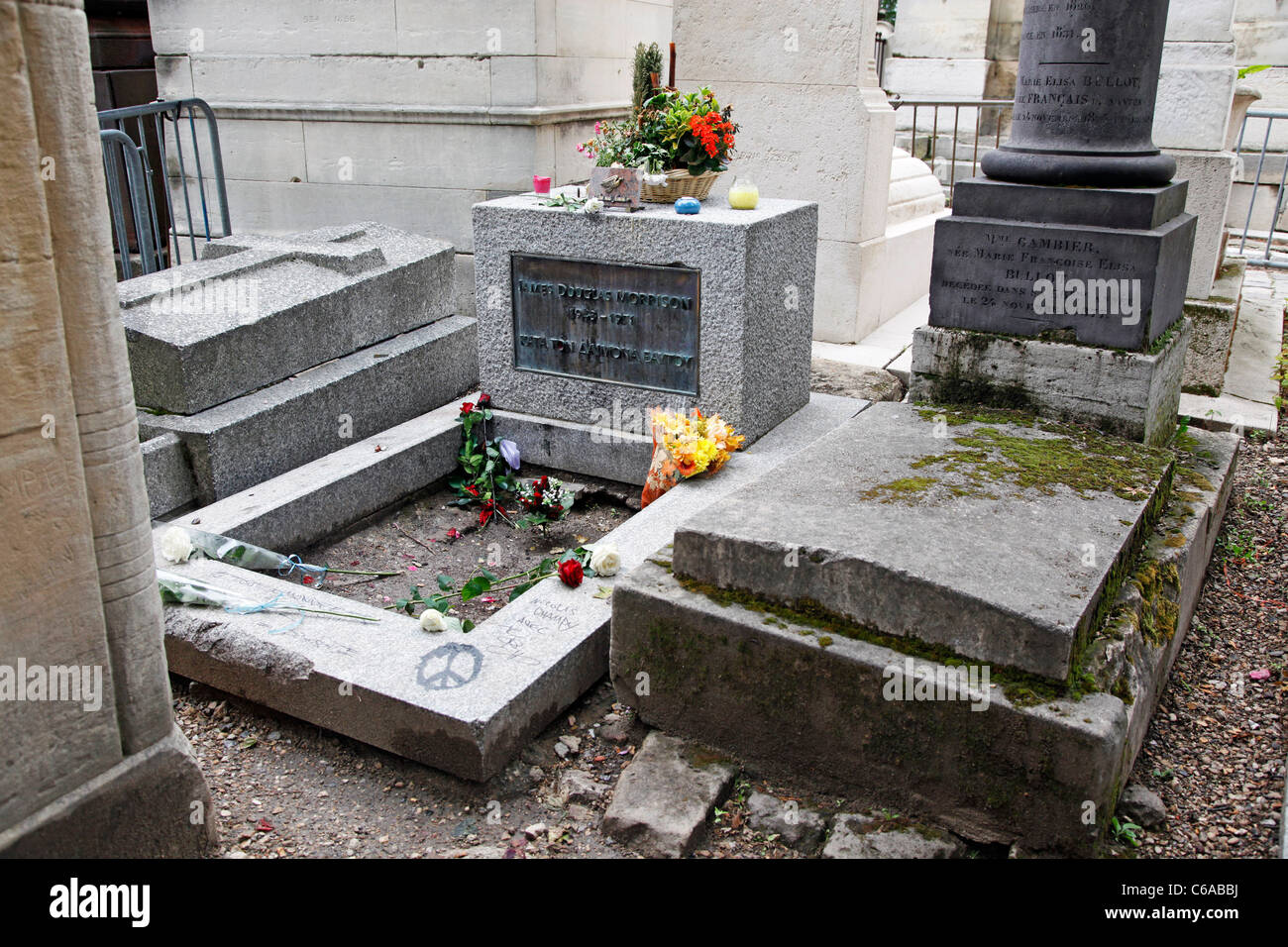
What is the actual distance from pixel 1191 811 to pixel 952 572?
1146 millimetres

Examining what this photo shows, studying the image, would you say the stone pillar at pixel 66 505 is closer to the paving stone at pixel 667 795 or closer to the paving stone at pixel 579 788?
the paving stone at pixel 579 788

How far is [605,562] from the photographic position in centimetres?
412

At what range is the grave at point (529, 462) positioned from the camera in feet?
11.5

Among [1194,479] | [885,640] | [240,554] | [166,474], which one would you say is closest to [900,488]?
[885,640]

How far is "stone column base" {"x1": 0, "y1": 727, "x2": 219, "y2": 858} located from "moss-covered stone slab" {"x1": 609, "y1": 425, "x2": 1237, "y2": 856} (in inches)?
54.3

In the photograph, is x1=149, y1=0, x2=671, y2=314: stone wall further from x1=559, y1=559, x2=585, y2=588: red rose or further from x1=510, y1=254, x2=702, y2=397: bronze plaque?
x1=559, y1=559, x2=585, y2=588: red rose

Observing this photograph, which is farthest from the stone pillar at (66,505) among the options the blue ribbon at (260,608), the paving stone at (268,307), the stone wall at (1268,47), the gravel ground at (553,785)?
the stone wall at (1268,47)

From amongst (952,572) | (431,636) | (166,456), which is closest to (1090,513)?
(952,572)

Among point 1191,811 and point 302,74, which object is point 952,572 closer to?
point 1191,811

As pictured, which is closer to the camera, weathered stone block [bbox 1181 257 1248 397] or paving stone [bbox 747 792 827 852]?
paving stone [bbox 747 792 827 852]

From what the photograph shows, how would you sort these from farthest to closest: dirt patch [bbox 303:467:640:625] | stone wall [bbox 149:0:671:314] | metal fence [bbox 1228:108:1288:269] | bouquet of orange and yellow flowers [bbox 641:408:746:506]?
metal fence [bbox 1228:108:1288:269]
stone wall [bbox 149:0:671:314]
bouquet of orange and yellow flowers [bbox 641:408:746:506]
dirt patch [bbox 303:467:640:625]

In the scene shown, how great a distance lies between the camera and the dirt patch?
4.69 metres

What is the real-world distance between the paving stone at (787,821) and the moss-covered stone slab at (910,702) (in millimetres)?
112

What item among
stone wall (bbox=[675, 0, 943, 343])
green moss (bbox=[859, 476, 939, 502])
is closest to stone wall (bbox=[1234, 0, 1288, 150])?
stone wall (bbox=[675, 0, 943, 343])
